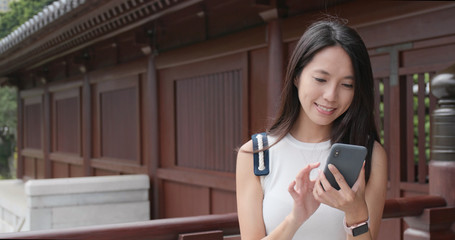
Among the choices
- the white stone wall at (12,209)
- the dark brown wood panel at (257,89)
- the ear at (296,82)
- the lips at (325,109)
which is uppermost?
the dark brown wood panel at (257,89)

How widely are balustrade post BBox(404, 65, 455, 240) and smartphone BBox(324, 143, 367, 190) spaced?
1509mm

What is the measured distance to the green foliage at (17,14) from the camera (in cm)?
2361

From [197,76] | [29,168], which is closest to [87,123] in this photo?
[197,76]

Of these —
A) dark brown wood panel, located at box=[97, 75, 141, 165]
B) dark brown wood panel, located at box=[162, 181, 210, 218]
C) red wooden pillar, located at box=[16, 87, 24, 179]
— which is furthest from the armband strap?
red wooden pillar, located at box=[16, 87, 24, 179]

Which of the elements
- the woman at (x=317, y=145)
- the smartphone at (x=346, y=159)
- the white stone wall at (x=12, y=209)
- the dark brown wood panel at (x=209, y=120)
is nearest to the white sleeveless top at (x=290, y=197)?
the woman at (x=317, y=145)

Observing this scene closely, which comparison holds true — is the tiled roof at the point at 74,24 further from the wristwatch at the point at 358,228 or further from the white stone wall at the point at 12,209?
the wristwatch at the point at 358,228

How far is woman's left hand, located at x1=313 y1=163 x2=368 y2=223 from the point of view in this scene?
4.33ft

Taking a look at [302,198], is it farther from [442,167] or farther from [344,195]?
[442,167]

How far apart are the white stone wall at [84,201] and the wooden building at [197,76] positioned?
31 centimetres

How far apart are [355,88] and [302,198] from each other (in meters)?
0.36

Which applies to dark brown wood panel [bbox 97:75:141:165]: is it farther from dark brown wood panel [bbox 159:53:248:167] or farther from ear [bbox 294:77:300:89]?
ear [bbox 294:77:300:89]

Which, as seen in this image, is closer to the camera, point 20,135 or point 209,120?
point 209,120

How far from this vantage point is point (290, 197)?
1.53 m

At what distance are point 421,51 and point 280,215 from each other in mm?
2678
